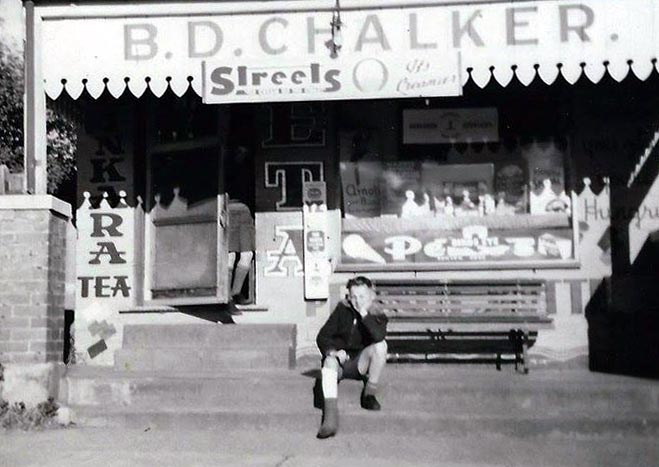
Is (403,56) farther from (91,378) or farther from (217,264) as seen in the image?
(91,378)

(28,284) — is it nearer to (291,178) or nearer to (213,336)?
(213,336)

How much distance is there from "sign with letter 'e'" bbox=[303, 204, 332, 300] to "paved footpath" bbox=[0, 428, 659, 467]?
216 cm

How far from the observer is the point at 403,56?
23.9 feet

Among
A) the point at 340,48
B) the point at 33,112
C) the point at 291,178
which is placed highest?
the point at 340,48

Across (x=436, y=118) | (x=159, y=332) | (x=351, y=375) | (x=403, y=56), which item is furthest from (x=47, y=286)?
(x=436, y=118)

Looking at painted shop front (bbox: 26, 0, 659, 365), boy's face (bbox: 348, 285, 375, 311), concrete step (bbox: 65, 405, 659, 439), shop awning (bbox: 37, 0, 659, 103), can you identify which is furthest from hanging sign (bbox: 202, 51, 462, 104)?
concrete step (bbox: 65, 405, 659, 439)

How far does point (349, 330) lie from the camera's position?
729cm

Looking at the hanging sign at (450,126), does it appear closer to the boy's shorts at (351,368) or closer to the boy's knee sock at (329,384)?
the boy's shorts at (351,368)

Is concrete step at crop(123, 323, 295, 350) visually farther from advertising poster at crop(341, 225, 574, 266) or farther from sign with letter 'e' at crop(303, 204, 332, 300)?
advertising poster at crop(341, 225, 574, 266)

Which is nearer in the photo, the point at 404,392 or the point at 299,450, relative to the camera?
the point at 299,450

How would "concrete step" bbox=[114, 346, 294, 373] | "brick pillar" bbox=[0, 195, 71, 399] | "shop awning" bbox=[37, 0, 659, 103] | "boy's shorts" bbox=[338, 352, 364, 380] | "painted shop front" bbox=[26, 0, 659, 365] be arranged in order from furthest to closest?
"painted shop front" bbox=[26, 0, 659, 365]
"concrete step" bbox=[114, 346, 294, 373]
"brick pillar" bbox=[0, 195, 71, 399]
"boy's shorts" bbox=[338, 352, 364, 380]
"shop awning" bbox=[37, 0, 659, 103]

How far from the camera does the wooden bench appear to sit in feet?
27.3

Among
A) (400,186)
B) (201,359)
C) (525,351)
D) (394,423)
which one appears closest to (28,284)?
(201,359)

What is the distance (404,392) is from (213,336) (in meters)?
2.26
